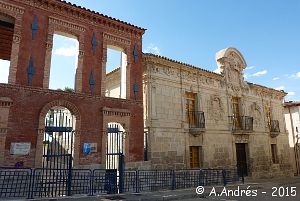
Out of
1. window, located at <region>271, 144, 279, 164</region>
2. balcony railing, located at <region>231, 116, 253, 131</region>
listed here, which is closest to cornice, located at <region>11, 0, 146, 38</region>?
balcony railing, located at <region>231, 116, 253, 131</region>

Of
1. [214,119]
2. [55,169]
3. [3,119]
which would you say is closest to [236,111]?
[214,119]

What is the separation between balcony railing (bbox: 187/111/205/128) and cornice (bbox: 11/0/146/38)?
213 inches

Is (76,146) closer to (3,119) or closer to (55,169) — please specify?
(55,169)

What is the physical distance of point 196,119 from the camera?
13.6 meters

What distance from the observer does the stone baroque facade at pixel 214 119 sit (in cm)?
1184

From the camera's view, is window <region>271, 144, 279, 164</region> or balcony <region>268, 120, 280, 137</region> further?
window <region>271, 144, 279, 164</region>

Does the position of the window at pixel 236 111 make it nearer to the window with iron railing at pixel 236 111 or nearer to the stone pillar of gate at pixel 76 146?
the window with iron railing at pixel 236 111

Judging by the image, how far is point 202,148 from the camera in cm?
1328

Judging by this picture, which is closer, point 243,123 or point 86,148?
point 86,148

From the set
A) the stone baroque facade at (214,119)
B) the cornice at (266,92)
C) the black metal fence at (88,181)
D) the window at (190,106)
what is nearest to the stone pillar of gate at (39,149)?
the black metal fence at (88,181)

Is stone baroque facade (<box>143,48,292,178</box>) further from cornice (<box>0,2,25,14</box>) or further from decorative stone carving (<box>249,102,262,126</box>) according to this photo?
cornice (<box>0,2,25,14</box>)

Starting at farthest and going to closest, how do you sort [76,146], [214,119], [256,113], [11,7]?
[256,113] → [214,119] → [76,146] → [11,7]

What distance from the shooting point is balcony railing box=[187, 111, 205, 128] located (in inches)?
525

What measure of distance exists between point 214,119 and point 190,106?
1.97m
